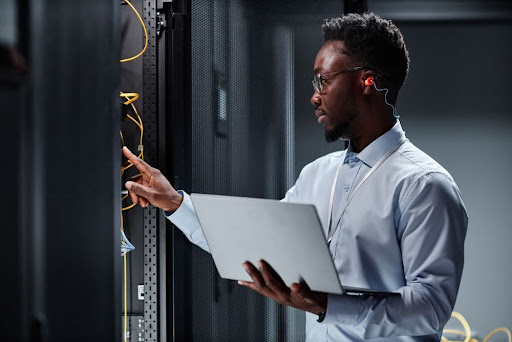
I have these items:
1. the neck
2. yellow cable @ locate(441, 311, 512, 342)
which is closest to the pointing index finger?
the neck

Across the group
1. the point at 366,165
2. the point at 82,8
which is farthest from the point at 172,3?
the point at 82,8

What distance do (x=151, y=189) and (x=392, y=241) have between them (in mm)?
673

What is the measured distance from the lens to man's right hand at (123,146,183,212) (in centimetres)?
154

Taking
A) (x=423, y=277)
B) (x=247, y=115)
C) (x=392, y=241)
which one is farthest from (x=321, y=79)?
(x=423, y=277)

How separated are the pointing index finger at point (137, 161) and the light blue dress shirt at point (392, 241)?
0.15m

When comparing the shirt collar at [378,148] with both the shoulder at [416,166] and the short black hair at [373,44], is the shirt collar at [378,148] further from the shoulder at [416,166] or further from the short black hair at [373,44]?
the short black hair at [373,44]

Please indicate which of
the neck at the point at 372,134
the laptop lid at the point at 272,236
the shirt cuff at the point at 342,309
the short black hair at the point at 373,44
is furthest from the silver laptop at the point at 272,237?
the short black hair at the point at 373,44

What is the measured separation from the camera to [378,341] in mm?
1439

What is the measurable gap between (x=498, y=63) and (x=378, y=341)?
284 centimetres

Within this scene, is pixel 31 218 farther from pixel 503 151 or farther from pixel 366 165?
pixel 503 151

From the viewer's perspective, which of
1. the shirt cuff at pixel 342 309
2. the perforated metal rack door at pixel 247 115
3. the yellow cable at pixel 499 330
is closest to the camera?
the shirt cuff at pixel 342 309

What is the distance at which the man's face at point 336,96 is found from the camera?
5.23 ft

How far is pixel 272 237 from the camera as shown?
1.13 meters

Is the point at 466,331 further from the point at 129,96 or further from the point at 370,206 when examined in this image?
the point at 129,96
